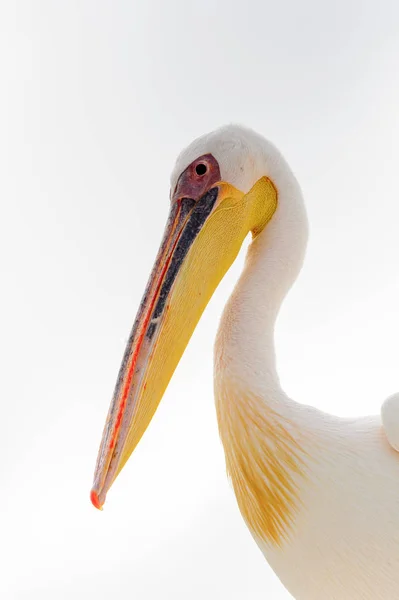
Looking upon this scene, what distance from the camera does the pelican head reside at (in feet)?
8.38

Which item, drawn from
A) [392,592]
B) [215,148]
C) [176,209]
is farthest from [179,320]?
[392,592]

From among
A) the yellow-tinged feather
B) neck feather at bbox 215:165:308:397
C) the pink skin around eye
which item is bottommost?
the yellow-tinged feather

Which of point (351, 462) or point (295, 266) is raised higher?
point (295, 266)

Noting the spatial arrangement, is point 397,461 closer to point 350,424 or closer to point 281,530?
point 350,424

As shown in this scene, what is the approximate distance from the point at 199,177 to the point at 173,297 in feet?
1.53

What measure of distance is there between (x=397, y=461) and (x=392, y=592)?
41cm

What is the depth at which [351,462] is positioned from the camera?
2.41 m

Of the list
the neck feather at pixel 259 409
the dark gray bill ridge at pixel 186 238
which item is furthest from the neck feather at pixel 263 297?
the dark gray bill ridge at pixel 186 238

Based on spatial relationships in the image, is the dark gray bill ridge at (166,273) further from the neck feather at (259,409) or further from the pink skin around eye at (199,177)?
the neck feather at (259,409)

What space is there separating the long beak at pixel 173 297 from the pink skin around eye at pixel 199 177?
0.03m

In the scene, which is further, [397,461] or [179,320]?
[179,320]

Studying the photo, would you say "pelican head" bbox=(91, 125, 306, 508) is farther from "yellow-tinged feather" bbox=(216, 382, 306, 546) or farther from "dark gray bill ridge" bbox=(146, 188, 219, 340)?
"yellow-tinged feather" bbox=(216, 382, 306, 546)

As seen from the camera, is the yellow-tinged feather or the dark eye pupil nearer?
the yellow-tinged feather

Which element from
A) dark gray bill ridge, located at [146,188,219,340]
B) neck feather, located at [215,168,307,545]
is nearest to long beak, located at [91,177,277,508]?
dark gray bill ridge, located at [146,188,219,340]
